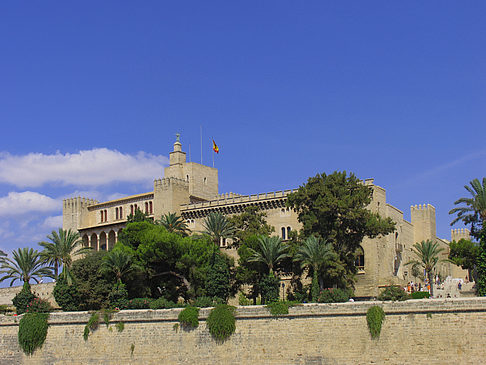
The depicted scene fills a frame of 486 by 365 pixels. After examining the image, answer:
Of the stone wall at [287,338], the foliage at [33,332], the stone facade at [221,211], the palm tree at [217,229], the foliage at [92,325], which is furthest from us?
the stone facade at [221,211]

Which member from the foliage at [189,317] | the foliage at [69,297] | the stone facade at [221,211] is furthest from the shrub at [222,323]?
the stone facade at [221,211]

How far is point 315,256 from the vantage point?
44.2 m

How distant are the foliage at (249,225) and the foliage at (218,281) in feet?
12.6

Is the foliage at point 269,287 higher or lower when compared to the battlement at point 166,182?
lower

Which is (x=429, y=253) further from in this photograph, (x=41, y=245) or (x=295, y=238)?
(x=41, y=245)

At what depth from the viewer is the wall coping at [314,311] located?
107ft

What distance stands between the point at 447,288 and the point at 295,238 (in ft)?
36.9

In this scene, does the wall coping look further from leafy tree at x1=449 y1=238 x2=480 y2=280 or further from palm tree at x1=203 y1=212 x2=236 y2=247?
leafy tree at x1=449 y1=238 x2=480 y2=280

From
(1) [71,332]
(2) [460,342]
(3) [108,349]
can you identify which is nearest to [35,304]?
(1) [71,332]

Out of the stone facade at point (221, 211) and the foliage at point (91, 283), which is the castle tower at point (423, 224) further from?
the foliage at point (91, 283)

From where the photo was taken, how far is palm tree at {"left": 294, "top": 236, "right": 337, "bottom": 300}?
145 ft

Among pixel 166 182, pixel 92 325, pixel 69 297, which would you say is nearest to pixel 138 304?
pixel 92 325

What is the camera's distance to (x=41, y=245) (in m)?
50.2

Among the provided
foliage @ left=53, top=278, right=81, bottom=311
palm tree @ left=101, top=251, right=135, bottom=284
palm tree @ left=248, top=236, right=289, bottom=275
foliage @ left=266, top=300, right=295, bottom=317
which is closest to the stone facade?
palm tree @ left=248, top=236, right=289, bottom=275
